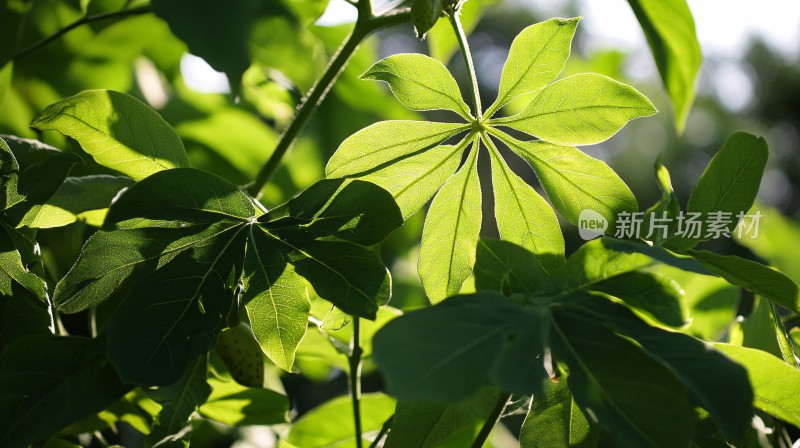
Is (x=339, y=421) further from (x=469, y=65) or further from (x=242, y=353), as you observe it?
(x=469, y=65)

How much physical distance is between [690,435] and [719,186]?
0.20 metres

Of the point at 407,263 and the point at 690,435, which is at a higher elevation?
the point at 690,435

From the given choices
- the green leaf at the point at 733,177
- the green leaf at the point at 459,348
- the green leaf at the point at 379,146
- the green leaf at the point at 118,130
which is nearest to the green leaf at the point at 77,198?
the green leaf at the point at 118,130

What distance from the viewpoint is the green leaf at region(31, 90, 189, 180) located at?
44 centimetres

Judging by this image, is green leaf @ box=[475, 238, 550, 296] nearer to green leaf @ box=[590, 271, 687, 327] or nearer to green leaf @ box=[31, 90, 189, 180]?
green leaf @ box=[590, 271, 687, 327]

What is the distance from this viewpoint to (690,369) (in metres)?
0.33

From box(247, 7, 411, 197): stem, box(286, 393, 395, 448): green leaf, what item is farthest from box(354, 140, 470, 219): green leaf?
box(286, 393, 395, 448): green leaf

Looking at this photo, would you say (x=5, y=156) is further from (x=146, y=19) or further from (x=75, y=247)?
(x=146, y=19)

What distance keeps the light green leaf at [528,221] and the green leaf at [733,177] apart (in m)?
0.09

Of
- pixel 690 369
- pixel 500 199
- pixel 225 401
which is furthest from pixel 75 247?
pixel 690 369

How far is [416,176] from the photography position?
A: 0.48 m

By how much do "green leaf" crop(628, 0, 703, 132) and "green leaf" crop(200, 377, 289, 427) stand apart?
0.50 meters

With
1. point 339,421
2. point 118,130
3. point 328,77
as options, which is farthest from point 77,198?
point 339,421

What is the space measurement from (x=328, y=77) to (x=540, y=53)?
171mm
